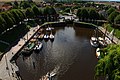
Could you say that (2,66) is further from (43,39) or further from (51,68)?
(43,39)

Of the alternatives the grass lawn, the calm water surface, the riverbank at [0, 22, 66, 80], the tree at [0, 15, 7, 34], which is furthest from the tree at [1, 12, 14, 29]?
the calm water surface

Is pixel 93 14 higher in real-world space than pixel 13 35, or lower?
lower

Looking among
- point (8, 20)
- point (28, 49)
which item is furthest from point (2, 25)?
point (28, 49)

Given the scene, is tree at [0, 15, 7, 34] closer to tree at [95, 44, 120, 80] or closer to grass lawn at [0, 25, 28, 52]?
grass lawn at [0, 25, 28, 52]

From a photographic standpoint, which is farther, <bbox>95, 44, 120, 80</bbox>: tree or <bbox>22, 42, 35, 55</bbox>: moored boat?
<bbox>22, 42, 35, 55</bbox>: moored boat

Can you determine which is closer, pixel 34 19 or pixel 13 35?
pixel 13 35

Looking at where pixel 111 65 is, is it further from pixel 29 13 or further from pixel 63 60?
pixel 29 13
